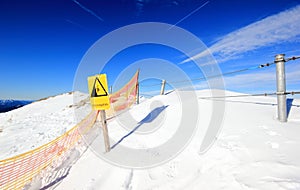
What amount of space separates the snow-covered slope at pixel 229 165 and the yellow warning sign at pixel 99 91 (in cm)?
118

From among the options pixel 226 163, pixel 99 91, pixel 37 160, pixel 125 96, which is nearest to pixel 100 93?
pixel 99 91

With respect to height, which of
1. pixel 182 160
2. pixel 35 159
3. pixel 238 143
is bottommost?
pixel 35 159

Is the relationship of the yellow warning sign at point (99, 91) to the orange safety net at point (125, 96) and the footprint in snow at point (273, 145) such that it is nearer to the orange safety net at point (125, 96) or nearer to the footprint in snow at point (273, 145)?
the footprint in snow at point (273, 145)

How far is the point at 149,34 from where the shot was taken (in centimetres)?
758

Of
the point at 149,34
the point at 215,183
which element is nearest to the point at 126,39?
the point at 149,34

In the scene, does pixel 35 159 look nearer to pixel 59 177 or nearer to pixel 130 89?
pixel 59 177

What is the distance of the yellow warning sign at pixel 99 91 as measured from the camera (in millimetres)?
3576

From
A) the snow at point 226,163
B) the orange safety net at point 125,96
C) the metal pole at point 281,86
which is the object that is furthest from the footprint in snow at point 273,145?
the orange safety net at point 125,96

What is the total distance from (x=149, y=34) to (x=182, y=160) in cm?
636

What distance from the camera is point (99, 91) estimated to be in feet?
Answer: 12.1

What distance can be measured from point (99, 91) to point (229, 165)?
292 centimetres

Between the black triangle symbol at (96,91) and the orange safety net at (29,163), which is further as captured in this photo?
the black triangle symbol at (96,91)

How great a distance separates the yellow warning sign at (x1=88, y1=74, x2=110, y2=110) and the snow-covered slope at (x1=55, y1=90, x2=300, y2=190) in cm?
118

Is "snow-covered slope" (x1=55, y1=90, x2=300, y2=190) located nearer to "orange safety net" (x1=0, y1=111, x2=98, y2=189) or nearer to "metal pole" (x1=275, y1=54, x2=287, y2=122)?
"metal pole" (x1=275, y1=54, x2=287, y2=122)
